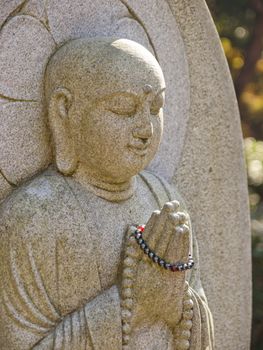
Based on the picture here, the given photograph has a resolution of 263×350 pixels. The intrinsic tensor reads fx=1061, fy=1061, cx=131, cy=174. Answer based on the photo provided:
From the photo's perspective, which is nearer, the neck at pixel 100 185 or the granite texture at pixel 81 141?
the granite texture at pixel 81 141

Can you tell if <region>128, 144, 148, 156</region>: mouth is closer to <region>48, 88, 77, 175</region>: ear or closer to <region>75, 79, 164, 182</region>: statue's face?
<region>75, 79, 164, 182</region>: statue's face

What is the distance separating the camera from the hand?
12.6ft

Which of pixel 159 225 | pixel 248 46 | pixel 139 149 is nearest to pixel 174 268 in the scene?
pixel 159 225

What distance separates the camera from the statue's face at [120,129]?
12.6 ft

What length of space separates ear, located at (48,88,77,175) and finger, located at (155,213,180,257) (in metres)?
0.42

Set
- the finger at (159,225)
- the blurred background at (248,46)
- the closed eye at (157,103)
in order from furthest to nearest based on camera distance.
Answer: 1. the blurred background at (248,46)
2. the closed eye at (157,103)
3. the finger at (159,225)

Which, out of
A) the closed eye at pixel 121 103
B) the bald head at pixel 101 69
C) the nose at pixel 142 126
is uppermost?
the bald head at pixel 101 69

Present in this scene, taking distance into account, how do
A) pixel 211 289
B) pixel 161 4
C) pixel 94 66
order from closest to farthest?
pixel 94 66 < pixel 161 4 < pixel 211 289

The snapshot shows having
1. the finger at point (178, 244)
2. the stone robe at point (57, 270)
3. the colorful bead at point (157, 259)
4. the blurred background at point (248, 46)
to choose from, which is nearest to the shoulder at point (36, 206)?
the stone robe at point (57, 270)

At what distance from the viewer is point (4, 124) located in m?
3.90

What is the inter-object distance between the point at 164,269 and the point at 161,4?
1.20 meters

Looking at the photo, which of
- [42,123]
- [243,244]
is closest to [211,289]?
[243,244]

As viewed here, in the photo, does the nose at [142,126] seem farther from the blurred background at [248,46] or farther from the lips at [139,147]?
the blurred background at [248,46]

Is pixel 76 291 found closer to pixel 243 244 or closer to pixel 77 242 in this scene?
pixel 77 242
